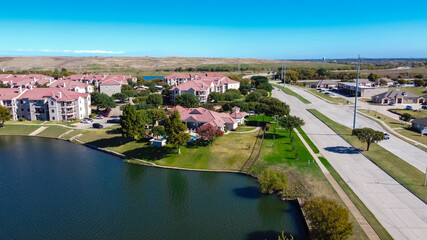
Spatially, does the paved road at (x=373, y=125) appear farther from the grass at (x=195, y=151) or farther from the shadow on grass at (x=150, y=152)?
the shadow on grass at (x=150, y=152)

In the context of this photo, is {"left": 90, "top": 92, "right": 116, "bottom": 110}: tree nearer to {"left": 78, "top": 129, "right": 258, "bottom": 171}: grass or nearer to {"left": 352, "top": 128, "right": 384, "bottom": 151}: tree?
{"left": 78, "top": 129, "right": 258, "bottom": 171}: grass

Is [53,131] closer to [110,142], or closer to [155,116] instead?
[110,142]

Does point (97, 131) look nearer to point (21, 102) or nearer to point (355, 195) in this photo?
point (21, 102)

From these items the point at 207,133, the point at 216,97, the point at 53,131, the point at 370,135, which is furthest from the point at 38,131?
the point at 370,135

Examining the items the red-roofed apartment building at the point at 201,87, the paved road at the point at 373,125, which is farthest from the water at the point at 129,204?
the red-roofed apartment building at the point at 201,87

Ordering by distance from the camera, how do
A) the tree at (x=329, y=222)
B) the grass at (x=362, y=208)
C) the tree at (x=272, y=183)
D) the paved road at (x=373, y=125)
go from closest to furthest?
the tree at (x=329, y=222)
the grass at (x=362, y=208)
the tree at (x=272, y=183)
the paved road at (x=373, y=125)

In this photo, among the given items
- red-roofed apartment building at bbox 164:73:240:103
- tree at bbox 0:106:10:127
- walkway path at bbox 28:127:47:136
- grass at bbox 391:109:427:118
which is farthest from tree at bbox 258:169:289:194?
tree at bbox 0:106:10:127

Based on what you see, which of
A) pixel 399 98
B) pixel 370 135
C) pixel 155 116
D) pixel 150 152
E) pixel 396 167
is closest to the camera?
pixel 396 167
